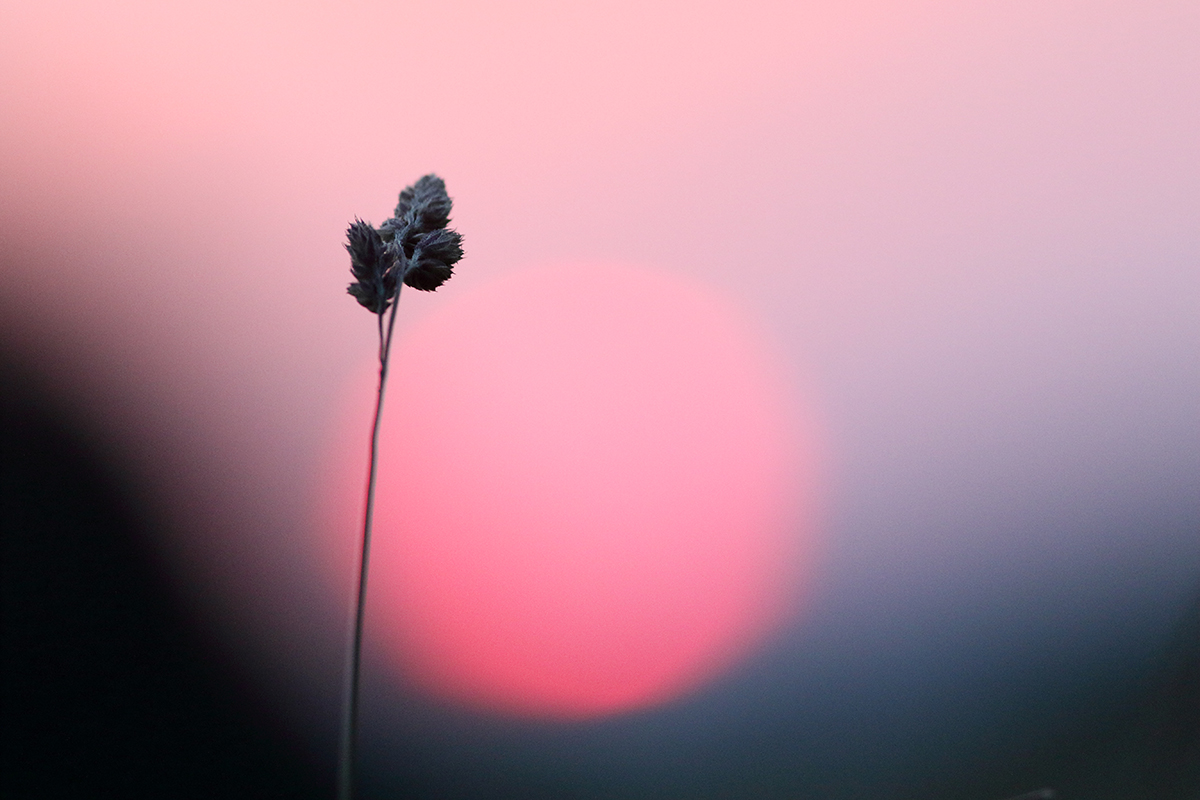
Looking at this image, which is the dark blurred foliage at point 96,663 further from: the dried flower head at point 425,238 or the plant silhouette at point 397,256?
the dried flower head at point 425,238

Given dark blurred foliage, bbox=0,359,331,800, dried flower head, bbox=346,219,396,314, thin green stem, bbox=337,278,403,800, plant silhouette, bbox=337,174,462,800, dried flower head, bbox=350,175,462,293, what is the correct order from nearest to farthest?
1. thin green stem, bbox=337,278,403,800
2. plant silhouette, bbox=337,174,462,800
3. dried flower head, bbox=346,219,396,314
4. dried flower head, bbox=350,175,462,293
5. dark blurred foliage, bbox=0,359,331,800

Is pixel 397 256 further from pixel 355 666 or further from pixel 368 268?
pixel 355 666

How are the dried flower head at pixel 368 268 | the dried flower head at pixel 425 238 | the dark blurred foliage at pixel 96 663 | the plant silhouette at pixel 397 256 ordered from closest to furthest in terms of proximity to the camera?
the plant silhouette at pixel 397 256
the dried flower head at pixel 368 268
the dried flower head at pixel 425 238
the dark blurred foliage at pixel 96 663

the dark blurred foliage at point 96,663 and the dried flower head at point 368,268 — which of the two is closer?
the dried flower head at point 368,268

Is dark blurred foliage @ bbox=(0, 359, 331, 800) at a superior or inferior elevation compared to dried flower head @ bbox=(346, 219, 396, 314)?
inferior

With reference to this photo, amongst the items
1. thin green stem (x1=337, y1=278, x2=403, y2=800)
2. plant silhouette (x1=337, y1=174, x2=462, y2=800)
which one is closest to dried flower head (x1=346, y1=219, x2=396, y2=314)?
plant silhouette (x1=337, y1=174, x2=462, y2=800)

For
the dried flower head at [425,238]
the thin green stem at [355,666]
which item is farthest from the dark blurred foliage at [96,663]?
the dried flower head at [425,238]

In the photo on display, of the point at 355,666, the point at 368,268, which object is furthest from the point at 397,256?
the point at 355,666

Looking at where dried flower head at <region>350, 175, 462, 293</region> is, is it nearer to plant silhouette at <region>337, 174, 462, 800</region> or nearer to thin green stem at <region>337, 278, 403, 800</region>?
plant silhouette at <region>337, 174, 462, 800</region>

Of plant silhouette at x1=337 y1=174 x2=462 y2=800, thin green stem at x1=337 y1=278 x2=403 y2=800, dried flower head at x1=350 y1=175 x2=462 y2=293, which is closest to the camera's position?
thin green stem at x1=337 y1=278 x2=403 y2=800
